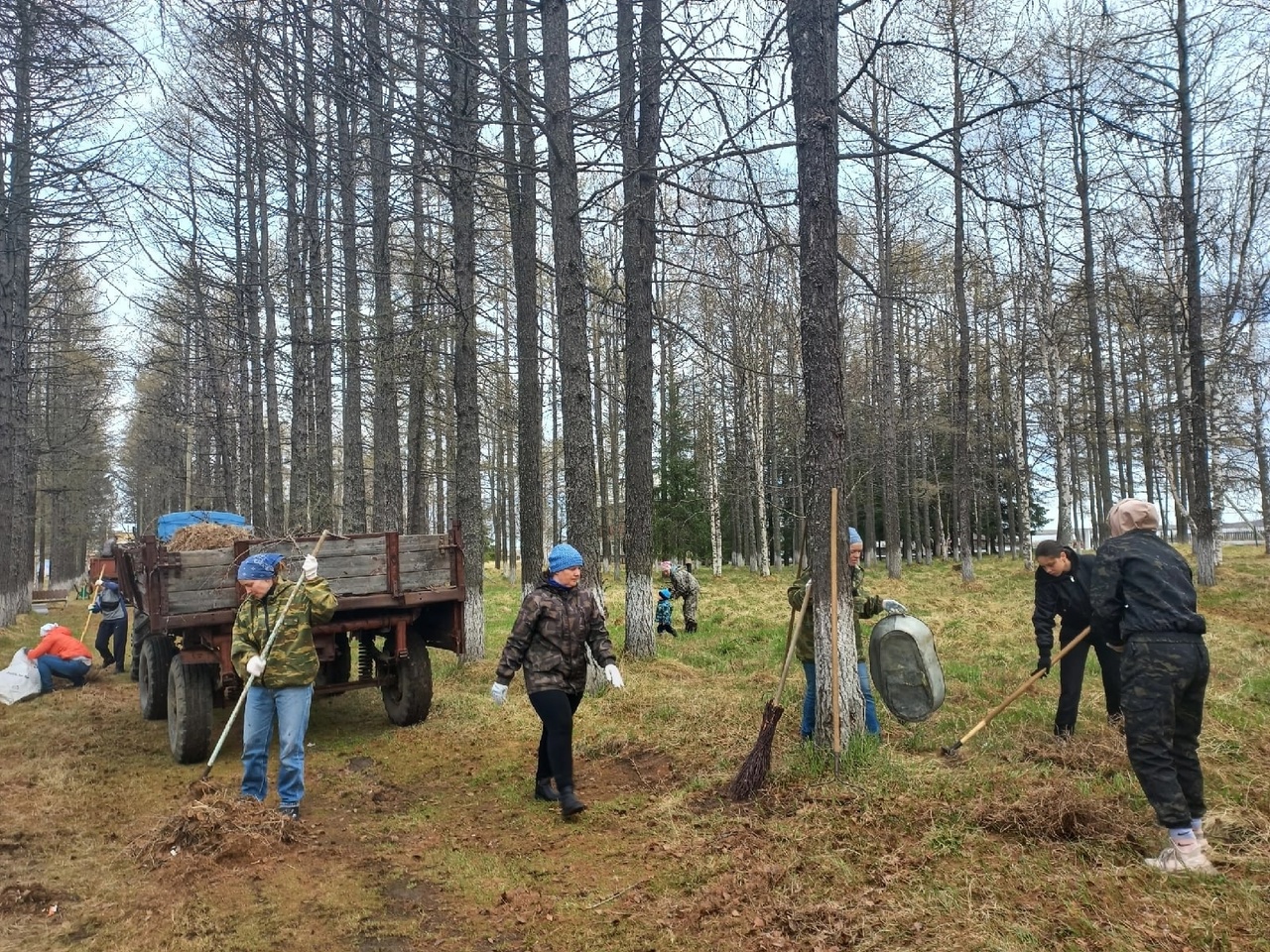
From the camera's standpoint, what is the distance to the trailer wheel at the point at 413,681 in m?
7.96

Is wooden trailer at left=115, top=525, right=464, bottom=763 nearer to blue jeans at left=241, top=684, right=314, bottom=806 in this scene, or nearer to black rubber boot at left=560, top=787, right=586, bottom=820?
blue jeans at left=241, top=684, right=314, bottom=806

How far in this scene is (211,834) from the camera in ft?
15.6

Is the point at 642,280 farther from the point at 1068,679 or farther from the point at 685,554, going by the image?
the point at 685,554

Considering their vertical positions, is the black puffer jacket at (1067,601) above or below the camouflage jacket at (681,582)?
above

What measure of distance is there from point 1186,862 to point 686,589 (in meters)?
10.9

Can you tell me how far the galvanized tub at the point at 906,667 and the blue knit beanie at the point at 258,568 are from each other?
4.39m

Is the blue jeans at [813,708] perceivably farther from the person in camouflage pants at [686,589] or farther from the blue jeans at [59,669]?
the blue jeans at [59,669]

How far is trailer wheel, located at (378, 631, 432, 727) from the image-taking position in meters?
7.96

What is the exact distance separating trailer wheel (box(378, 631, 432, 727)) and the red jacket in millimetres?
5702

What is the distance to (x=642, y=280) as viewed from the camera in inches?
418

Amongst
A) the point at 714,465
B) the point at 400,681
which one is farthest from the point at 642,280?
the point at 714,465

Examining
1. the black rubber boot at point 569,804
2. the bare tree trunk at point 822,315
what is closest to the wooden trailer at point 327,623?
the black rubber boot at point 569,804

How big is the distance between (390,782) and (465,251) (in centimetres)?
737

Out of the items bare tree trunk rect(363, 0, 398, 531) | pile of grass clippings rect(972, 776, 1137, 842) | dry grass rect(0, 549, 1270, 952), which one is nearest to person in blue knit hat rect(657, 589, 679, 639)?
bare tree trunk rect(363, 0, 398, 531)
